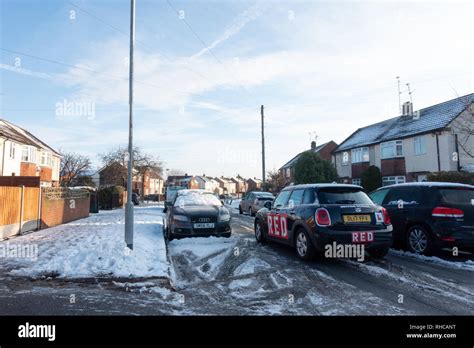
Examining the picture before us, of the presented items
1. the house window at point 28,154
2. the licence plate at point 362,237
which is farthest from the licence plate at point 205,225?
the house window at point 28,154

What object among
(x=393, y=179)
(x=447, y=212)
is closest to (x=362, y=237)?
(x=447, y=212)

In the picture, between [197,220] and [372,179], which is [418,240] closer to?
[197,220]

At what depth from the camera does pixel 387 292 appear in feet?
15.5

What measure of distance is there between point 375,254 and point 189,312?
4875mm

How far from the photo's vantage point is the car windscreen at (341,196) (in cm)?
668

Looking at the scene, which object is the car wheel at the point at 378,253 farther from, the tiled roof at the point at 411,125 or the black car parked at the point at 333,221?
the tiled roof at the point at 411,125

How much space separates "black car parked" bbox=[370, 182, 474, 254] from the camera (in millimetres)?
6891

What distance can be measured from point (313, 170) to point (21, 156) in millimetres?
27773

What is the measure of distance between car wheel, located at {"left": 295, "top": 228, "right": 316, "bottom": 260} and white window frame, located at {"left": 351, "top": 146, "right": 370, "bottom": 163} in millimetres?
24527

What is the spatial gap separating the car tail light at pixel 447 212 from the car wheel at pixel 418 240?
1.75 ft

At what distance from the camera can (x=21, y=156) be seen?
99.1ft

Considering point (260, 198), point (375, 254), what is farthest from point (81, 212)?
point (375, 254)

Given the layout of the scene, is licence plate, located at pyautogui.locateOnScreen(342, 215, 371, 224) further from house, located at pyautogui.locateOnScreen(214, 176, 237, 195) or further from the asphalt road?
house, located at pyautogui.locateOnScreen(214, 176, 237, 195)
